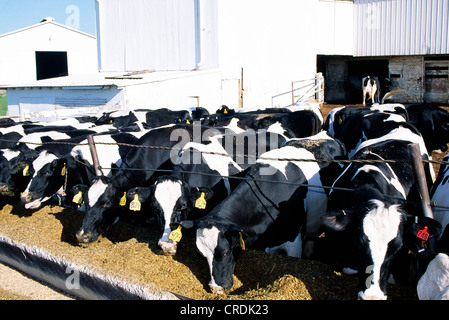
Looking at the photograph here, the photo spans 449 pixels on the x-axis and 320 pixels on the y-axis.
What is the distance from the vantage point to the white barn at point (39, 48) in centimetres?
2930

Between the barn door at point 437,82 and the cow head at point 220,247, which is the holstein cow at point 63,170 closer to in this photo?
the cow head at point 220,247

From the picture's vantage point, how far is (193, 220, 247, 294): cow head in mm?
4266

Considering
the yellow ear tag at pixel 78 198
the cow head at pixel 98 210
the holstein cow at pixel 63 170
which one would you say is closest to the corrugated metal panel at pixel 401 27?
the holstein cow at pixel 63 170

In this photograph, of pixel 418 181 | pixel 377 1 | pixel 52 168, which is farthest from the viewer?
pixel 377 1

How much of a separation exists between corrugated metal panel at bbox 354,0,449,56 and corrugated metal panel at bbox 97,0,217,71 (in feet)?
31.9

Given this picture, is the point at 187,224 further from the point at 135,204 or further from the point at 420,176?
the point at 420,176

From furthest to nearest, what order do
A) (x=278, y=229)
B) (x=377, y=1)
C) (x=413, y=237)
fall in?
(x=377, y=1) → (x=278, y=229) → (x=413, y=237)

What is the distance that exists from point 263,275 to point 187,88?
49.3 ft

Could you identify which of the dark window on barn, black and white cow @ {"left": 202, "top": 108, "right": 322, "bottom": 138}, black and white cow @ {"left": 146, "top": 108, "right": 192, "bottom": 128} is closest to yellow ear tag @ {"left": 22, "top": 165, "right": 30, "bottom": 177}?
black and white cow @ {"left": 202, "top": 108, "right": 322, "bottom": 138}

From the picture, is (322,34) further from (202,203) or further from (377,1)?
(202,203)

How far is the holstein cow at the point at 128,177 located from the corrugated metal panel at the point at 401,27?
1839 centimetres

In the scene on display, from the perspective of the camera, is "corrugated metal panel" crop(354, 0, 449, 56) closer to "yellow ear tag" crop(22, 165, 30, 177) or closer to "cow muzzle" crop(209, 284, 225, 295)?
"yellow ear tag" crop(22, 165, 30, 177)

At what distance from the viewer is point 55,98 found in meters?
19.7

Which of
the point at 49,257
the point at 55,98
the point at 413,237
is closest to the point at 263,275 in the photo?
the point at 413,237
